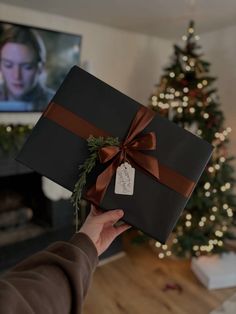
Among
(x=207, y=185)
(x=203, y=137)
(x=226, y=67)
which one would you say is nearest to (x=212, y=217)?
(x=207, y=185)

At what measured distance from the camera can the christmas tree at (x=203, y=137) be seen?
2.14m

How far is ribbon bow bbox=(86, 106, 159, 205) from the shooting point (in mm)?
760

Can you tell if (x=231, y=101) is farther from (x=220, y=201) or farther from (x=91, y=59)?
(x=91, y=59)

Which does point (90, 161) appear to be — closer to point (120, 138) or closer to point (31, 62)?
point (120, 138)

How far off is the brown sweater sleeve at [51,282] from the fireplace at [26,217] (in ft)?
4.86

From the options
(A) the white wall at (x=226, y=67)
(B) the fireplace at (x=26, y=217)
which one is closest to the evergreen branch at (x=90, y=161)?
(B) the fireplace at (x=26, y=217)

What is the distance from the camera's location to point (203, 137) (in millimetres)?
2141

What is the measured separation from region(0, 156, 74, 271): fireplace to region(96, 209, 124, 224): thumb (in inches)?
54.2

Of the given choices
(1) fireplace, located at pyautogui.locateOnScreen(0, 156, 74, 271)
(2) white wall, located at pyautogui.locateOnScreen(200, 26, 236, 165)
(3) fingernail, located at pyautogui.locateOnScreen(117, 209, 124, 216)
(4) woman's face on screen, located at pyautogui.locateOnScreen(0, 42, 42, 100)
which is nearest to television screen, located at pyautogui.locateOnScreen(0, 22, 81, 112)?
(4) woman's face on screen, located at pyautogui.locateOnScreen(0, 42, 42, 100)

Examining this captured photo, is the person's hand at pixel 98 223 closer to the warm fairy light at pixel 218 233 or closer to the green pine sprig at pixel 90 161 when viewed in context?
the green pine sprig at pixel 90 161

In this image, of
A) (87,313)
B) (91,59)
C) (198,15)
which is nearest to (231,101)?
(198,15)

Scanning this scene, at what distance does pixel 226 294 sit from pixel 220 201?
69 centimetres

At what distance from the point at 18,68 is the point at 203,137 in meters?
1.51

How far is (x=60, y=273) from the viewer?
59 cm
